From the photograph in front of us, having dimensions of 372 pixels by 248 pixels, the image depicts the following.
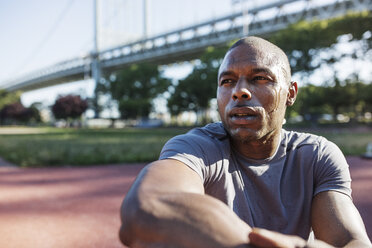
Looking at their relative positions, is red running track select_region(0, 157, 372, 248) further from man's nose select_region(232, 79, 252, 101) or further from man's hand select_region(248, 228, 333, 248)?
man's hand select_region(248, 228, 333, 248)

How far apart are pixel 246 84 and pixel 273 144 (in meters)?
0.26

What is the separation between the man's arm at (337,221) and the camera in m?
0.96

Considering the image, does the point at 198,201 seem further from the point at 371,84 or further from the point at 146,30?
the point at 146,30

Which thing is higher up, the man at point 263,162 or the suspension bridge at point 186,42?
the suspension bridge at point 186,42

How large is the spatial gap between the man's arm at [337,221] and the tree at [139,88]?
34.9 metres

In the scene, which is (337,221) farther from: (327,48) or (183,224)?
(327,48)

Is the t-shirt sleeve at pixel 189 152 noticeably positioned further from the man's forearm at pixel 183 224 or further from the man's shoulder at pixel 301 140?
the man's shoulder at pixel 301 140

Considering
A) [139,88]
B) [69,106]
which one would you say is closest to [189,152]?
[139,88]

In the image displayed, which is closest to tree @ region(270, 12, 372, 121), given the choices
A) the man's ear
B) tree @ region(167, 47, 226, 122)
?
tree @ region(167, 47, 226, 122)

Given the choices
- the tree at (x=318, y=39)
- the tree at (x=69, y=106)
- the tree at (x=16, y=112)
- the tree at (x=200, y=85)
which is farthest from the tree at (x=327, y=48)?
the tree at (x=16, y=112)

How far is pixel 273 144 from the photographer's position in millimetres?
1153

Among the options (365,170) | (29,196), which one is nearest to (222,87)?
(29,196)

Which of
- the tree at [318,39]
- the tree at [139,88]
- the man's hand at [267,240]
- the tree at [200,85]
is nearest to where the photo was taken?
the man's hand at [267,240]

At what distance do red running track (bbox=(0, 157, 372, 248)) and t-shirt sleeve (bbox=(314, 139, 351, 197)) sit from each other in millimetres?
2067
